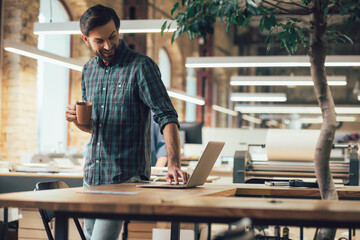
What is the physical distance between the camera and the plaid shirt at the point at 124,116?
7.42 ft

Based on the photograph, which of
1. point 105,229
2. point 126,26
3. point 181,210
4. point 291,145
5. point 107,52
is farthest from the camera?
point 126,26

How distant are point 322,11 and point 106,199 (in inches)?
42.2

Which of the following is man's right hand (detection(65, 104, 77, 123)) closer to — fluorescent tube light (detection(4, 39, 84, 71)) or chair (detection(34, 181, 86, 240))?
chair (detection(34, 181, 86, 240))

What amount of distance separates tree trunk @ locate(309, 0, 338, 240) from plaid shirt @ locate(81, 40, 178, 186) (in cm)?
66

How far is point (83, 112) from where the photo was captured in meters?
2.12

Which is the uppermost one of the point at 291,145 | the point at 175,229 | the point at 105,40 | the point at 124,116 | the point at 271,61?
the point at 271,61

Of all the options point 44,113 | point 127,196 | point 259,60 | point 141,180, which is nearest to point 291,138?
point 141,180

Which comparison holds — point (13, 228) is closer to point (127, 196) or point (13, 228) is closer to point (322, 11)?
point (127, 196)

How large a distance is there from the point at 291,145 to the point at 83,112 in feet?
7.22

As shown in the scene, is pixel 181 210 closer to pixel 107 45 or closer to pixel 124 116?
pixel 124 116

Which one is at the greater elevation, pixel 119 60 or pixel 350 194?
pixel 119 60

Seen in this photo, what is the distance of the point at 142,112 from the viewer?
2.35 meters

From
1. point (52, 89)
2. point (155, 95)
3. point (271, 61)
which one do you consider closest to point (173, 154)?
point (155, 95)

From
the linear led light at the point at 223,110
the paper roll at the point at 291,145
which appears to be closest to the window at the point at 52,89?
the paper roll at the point at 291,145
